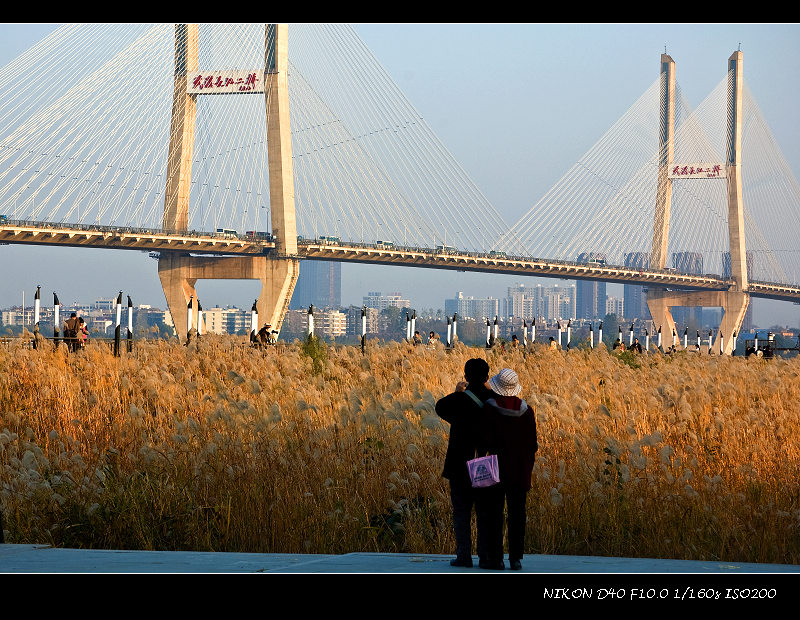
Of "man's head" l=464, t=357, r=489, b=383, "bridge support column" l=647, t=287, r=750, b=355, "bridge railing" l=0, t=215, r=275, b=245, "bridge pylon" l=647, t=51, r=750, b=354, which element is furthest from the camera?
"bridge support column" l=647, t=287, r=750, b=355

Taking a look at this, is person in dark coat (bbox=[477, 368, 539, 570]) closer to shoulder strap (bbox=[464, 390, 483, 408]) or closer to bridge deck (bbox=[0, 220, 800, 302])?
shoulder strap (bbox=[464, 390, 483, 408])

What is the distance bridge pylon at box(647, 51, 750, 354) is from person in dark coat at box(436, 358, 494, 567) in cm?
7531

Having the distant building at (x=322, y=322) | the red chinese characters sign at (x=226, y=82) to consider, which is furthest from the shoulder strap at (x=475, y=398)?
the red chinese characters sign at (x=226, y=82)

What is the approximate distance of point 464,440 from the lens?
6688mm

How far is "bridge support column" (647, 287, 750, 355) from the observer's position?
84.6 m

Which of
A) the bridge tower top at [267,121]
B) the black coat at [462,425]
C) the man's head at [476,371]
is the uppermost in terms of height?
the bridge tower top at [267,121]

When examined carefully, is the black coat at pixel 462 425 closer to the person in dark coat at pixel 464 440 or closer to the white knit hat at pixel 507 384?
the person in dark coat at pixel 464 440

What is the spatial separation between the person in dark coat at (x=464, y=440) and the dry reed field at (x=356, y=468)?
5.01ft

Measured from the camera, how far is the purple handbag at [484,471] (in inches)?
255

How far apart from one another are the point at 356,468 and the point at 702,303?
81.9 metres

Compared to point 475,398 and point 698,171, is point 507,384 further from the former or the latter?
point 698,171

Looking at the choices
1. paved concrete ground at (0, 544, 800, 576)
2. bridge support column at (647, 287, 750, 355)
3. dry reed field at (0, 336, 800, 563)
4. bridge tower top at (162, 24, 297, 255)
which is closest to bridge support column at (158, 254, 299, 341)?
bridge tower top at (162, 24, 297, 255)

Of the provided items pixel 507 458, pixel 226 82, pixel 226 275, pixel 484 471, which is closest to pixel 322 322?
pixel 226 275
